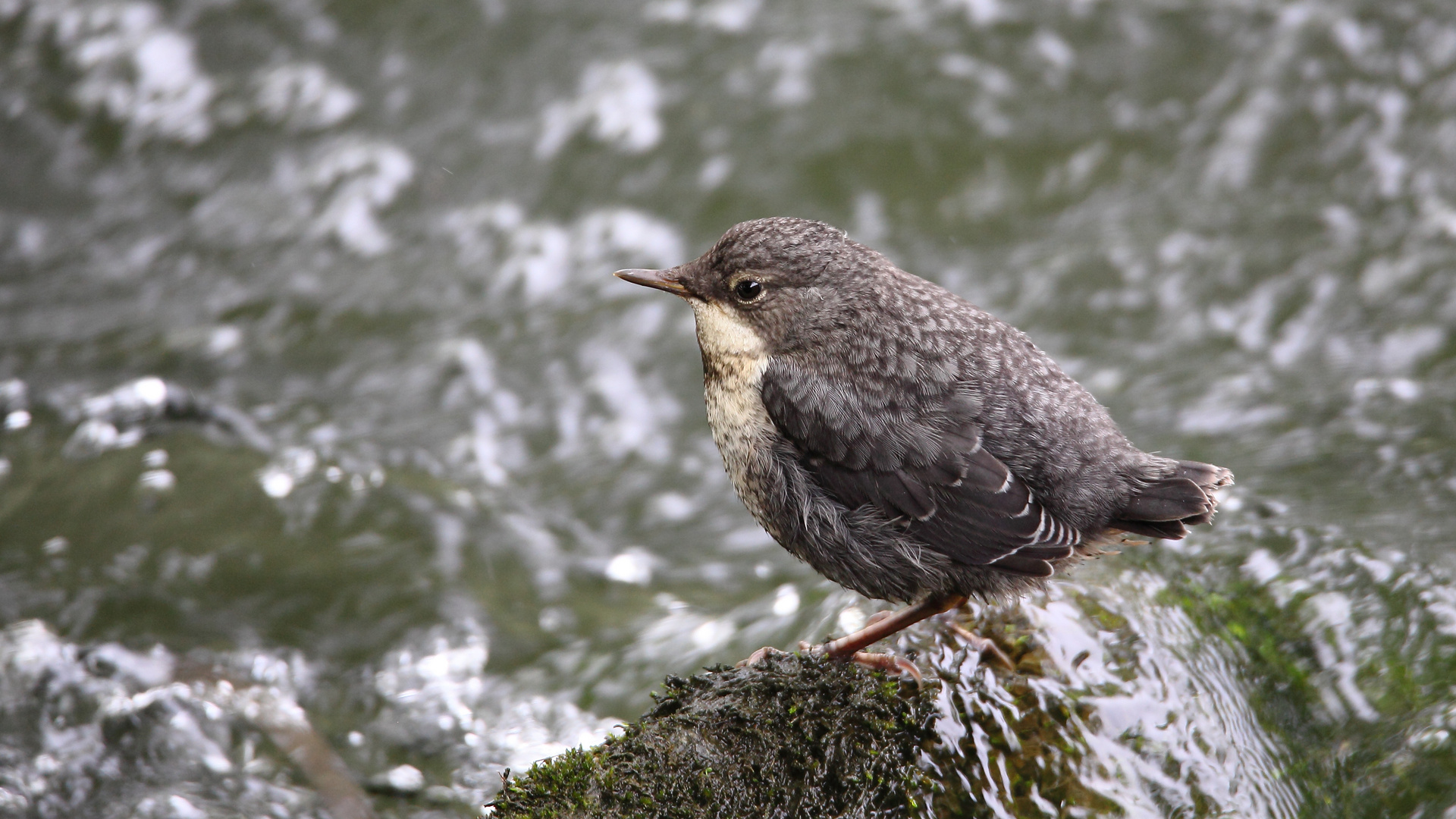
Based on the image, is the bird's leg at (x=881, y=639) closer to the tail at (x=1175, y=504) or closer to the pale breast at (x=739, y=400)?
the pale breast at (x=739, y=400)

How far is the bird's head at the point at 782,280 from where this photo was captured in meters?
3.30

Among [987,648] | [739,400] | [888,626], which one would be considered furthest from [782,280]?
[987,648]

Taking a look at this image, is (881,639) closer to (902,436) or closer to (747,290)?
(902,436)

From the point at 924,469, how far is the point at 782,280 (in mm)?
681

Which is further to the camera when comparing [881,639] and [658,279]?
[658,279]

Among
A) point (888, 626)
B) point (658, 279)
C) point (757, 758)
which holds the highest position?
point (658, 279)

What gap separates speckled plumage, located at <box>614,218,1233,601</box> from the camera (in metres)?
3.01

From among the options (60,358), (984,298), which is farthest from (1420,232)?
(60,358)

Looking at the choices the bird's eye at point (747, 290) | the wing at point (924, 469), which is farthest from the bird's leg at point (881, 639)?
the bird's eye at point (747, 290)

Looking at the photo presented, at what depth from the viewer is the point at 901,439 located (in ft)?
10.1

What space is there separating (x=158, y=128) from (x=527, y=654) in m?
5.13

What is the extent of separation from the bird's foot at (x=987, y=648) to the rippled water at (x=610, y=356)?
0.09 metres

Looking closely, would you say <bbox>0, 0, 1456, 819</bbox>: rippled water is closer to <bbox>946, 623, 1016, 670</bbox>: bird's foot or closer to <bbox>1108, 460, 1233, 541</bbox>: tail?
<bbox>946, 623, 1016, 670</bbox>: bird's foot

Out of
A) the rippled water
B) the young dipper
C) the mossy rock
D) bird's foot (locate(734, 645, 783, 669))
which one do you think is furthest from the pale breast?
the rippled water
